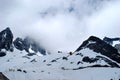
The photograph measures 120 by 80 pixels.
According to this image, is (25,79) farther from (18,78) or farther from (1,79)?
(1,79)

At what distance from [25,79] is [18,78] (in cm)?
411

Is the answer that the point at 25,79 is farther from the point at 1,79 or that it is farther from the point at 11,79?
the point at 1,79

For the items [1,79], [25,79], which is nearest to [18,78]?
[25,79]

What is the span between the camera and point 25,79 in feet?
655

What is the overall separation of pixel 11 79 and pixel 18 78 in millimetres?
8975

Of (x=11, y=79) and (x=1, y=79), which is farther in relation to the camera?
(x=11, y=79)

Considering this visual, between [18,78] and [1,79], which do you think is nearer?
[1,79]

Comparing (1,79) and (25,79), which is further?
(25,79)

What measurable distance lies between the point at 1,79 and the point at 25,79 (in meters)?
31.8

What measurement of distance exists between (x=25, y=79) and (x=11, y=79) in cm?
1155

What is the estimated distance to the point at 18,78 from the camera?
199 metres

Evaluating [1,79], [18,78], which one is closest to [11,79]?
[18,78]

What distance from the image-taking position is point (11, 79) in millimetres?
190250
